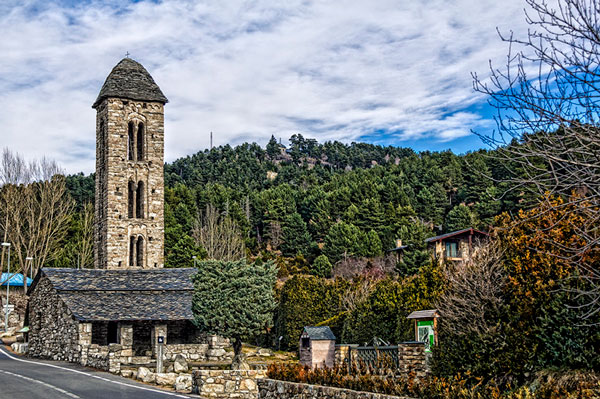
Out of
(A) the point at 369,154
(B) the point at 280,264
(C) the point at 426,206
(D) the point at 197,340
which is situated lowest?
(D) the point at 197,340

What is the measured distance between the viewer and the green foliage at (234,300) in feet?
116

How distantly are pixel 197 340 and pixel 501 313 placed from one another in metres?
23.9

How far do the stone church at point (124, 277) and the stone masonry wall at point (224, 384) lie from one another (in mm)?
7607

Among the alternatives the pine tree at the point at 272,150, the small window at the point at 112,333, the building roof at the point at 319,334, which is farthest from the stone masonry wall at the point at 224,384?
the pine tree at the point at 272,150

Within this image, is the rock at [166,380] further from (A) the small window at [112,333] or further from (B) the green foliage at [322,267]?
(B) the green foliage at [322,267]

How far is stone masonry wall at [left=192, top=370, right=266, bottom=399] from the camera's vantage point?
21047 mm

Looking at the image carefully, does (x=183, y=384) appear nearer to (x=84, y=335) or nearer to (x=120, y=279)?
(x=84, y=335)

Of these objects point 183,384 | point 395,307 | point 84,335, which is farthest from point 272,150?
point 183,384

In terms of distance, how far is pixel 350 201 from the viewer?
91.7m

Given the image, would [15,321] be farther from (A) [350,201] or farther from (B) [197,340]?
(A) [350,201]

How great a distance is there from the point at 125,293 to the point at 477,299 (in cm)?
2526

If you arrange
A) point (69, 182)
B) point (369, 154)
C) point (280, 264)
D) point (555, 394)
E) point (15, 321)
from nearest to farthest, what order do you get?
point (555, 394)
point (15, 321)
point (280, 264)
point (69, 182)
point (369, 154)

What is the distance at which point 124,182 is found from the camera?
45688mm

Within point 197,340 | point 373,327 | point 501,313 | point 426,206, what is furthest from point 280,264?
point 501,313
